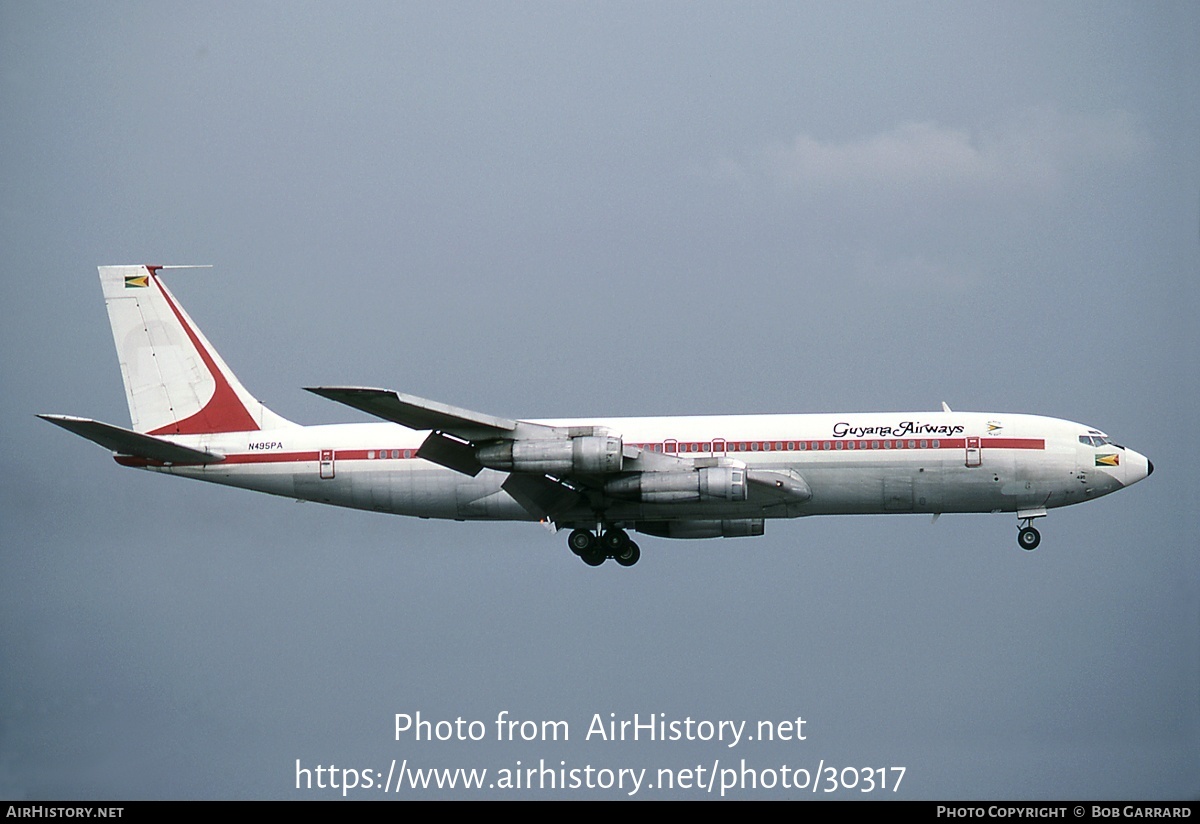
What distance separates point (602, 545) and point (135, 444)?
15.8 metres

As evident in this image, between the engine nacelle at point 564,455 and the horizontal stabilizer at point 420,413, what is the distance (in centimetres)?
71

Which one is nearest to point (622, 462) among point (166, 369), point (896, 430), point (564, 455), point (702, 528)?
point (564, 455)

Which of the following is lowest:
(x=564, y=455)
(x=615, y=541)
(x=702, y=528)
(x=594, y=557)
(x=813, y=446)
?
(x=594, y=557)

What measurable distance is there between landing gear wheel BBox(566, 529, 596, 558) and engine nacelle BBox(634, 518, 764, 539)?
5.50 feet

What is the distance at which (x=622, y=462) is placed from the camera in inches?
2633

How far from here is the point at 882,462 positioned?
68.4 m

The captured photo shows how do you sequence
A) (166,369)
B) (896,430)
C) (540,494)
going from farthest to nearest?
(166,369), (540,494), (896,430)

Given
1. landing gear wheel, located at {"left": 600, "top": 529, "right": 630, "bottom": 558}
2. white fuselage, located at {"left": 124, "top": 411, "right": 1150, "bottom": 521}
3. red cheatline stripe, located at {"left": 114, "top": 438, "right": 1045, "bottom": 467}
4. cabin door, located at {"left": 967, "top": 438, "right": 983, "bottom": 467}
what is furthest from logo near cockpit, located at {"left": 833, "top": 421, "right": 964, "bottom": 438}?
landing gear wheel, located at {"left": 600, "top": 529, "right": 630, "bottom": 558}

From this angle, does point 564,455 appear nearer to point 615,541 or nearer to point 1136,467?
point 615,541

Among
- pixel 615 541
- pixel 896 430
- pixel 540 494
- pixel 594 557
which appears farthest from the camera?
pixel 594 557

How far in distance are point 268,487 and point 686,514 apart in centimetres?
1443
